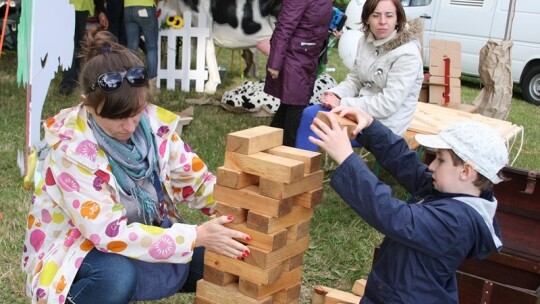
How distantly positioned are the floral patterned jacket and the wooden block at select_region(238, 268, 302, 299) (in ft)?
0.79

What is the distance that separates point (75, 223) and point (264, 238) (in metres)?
0.61

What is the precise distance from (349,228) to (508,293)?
4.62 feet

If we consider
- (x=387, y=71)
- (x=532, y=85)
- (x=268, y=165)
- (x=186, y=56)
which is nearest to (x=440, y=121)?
(x=387, y=71)

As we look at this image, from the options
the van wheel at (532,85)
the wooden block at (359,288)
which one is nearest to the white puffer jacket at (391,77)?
the wooden block at (359,288)

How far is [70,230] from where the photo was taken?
218 centimetres

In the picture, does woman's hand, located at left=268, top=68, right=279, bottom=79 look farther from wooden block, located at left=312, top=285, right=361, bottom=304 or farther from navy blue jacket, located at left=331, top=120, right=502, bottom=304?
navy blue jacket, located at left=331, top=120, right=502, bottom=304

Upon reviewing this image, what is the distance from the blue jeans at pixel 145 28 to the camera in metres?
6.91

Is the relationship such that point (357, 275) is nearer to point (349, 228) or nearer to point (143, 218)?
point (349, 228)

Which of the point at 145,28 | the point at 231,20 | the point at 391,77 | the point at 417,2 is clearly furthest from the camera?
the point at 417,2

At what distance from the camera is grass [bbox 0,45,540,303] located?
3402 mm

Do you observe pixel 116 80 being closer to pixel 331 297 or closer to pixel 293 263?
pixel 293 263

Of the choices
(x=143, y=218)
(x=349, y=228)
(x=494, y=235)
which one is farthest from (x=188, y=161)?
(x=349, y=228)

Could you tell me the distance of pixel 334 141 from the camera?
2074mm

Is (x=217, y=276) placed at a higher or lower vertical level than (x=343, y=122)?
lower
